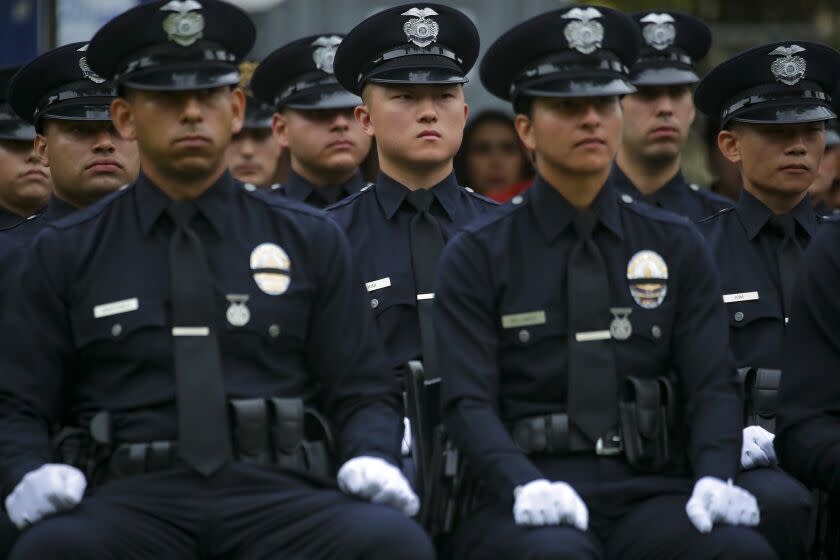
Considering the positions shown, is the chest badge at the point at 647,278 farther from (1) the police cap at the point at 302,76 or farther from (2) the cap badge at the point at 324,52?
(2) the cap badge at the point at 324,52

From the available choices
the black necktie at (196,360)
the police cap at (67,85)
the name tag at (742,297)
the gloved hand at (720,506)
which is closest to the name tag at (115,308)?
the black necktie at (196,360)

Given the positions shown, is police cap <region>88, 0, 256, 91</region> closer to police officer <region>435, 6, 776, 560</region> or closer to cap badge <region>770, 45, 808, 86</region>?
police officer <region>435, 6, 776, 560</region>

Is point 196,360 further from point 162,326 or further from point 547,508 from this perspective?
point 547,508

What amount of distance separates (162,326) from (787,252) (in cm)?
291

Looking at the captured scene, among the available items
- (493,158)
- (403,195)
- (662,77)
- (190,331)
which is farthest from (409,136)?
(493,158)

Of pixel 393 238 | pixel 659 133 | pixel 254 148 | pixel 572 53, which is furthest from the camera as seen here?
pixel 254 148

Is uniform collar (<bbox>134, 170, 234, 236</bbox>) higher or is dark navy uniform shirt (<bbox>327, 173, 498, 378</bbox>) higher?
uniform collar (<bbox>134, 170, 234, 236</bbox>)

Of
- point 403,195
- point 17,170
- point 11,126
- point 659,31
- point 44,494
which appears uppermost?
point 659,31

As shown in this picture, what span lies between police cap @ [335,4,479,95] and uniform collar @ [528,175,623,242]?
1298 mm

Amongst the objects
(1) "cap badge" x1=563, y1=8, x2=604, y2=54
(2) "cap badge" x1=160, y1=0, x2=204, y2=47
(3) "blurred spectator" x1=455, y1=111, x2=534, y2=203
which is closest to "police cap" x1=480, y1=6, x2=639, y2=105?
(1) "cap badge" x1=563, y1=8, x2=604, y2=54

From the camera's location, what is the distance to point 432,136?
700 cm

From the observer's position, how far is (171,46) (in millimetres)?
5609

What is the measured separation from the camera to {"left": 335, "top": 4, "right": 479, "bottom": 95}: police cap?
276 inches

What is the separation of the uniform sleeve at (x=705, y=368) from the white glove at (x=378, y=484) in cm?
92
